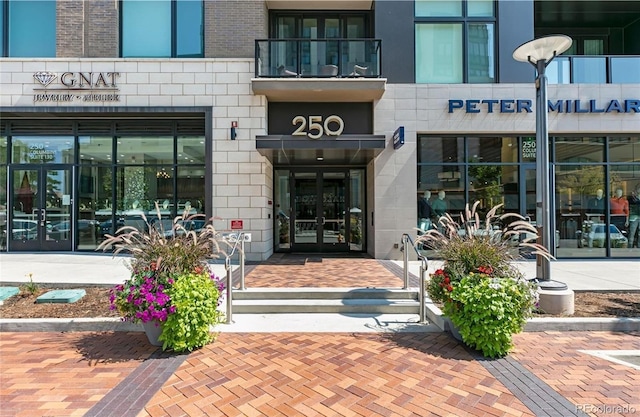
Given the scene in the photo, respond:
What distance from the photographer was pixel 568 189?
991 cm

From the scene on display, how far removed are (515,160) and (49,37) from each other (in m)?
14.3

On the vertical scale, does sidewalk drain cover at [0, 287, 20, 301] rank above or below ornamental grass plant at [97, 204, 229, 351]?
below

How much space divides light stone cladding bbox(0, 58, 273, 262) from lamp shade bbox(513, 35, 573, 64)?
6282 millimetres

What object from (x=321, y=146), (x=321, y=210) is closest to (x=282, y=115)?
(x=321, y=146)

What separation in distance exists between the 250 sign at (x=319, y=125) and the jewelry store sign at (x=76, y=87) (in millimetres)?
5215

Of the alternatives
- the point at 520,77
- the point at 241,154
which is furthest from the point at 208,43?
the point at 520,77

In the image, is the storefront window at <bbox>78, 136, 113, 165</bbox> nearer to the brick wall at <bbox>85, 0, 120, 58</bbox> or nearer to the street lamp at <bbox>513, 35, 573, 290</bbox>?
the brick wall at <bbox>85, 0, 120, 58</bbox>

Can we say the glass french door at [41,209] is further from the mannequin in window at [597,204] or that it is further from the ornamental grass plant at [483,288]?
the mannequin in window at [597,204]

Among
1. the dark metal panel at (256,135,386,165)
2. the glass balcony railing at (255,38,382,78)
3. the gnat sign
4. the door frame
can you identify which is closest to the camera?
the dark metal panel at (256,135,386,165)

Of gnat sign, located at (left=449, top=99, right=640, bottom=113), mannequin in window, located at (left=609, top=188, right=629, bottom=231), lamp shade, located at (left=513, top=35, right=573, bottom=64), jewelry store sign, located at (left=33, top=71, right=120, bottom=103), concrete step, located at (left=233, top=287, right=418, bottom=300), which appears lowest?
concrete step, located at (left=233, top=287, right=418, bottom=300)

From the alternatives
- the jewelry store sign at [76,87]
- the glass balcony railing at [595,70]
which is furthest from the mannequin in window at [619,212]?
the jewelry store sign at [76,87]

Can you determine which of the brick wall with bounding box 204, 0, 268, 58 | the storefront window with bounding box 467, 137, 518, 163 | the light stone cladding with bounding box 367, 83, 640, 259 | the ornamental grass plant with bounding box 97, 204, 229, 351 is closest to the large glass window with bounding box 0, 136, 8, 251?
the brick wall with bounding box 204, 0, 268, 58

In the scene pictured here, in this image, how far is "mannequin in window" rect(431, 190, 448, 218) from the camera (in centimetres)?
975

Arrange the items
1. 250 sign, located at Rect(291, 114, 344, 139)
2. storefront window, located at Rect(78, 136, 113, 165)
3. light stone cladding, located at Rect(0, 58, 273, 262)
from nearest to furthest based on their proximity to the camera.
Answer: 250 sign, located at Rect(291, 114, 344, 139) → light stone cladding, located at Rect(0, 58, 273, 262) → storefront window, located at Rect(78, 136, 113, 165)
